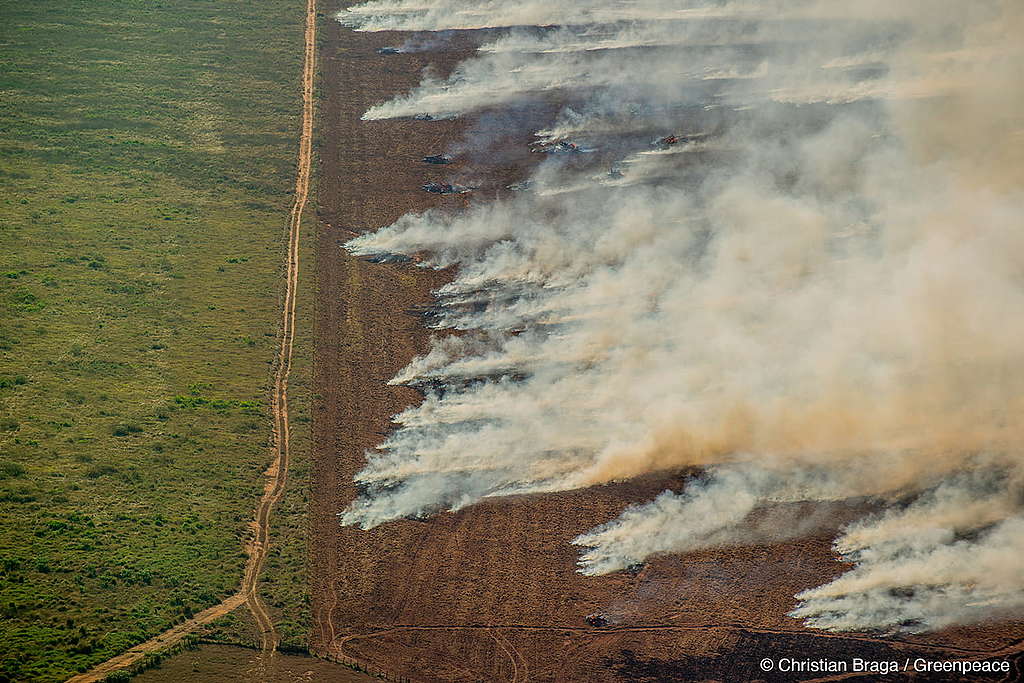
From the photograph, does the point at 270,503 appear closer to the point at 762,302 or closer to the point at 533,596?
the point at 533,596

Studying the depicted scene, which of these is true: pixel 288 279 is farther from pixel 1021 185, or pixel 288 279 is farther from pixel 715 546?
pixel 1021 185

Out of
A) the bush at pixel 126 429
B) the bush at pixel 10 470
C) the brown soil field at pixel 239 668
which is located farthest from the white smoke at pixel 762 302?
the bush at pixel 10 470

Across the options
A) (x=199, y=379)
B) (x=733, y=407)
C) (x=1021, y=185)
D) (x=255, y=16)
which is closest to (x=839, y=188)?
(x=1021, y=185)

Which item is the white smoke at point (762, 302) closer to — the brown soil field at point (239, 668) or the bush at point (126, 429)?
the brown soil field at point (239, 668)

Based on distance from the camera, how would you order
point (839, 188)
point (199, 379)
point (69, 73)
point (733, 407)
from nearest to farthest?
1. point (733, 407)
2. point (199, 379)
3. point (839, 188)
4. point (69, 73)

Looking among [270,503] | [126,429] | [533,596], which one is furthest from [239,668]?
[126,429]

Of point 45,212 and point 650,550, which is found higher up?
point 45,212
